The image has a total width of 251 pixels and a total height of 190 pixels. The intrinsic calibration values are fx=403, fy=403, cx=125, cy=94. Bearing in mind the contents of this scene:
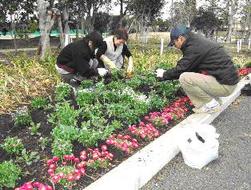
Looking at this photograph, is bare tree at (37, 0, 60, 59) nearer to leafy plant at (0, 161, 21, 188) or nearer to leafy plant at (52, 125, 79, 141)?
leafy plant at (52, 125, 79, 141)

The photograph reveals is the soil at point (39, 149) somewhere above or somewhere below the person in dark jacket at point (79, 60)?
below

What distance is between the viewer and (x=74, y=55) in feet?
22.0

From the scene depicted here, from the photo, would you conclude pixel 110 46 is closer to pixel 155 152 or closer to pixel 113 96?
pixel 113 96

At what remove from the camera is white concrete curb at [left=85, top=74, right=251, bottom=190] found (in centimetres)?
365

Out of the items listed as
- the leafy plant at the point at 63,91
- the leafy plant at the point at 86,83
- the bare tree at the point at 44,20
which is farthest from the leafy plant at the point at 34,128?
the bare tree at the point at 44,20

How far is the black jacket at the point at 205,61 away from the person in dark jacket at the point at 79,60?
4.39 feet

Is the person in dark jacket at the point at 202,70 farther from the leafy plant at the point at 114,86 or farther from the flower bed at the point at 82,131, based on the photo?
the leafy plant at the point at 114,86

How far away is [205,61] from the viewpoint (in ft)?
20.0

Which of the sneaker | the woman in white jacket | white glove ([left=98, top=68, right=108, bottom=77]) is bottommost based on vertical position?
the sneaker

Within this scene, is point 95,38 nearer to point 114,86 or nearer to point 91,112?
point 114,86

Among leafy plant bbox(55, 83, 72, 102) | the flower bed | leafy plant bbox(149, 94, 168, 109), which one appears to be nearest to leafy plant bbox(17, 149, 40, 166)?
the flower bed

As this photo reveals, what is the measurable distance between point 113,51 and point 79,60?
128cm

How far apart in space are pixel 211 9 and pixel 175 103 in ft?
138

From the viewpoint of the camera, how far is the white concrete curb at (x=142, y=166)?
3.65 m
